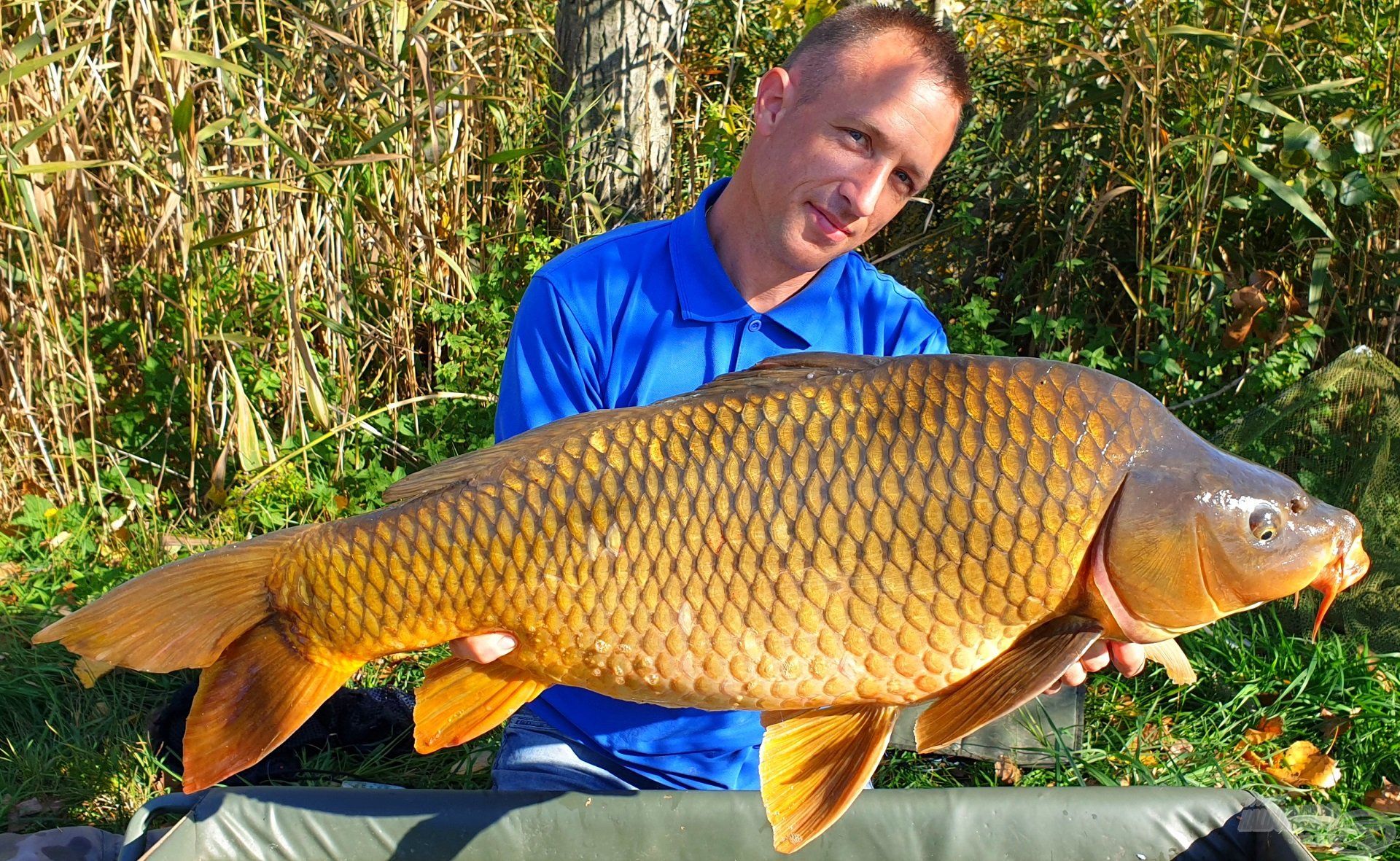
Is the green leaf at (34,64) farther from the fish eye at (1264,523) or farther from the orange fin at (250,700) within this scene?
the fish eye at (1264,523)

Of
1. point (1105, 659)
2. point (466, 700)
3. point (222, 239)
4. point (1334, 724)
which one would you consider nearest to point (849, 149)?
point (1105, 659)

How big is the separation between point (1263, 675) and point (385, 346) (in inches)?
88.8

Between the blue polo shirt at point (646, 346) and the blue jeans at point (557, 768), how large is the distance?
0.01m

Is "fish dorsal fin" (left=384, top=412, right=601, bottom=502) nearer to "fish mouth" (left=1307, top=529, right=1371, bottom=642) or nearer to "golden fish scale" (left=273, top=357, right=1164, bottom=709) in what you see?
"golden fish scale" (left=273, top=357, right=1164, bottom=709)

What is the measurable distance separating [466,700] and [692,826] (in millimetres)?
415

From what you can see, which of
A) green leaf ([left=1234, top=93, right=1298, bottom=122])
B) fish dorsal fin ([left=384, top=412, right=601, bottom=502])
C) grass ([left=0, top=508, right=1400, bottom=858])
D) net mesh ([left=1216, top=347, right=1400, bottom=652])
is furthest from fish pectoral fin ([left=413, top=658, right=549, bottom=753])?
green leaf ([left=1234, top=93, right=1298, bottom=122])

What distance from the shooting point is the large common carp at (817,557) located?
1.22 meters

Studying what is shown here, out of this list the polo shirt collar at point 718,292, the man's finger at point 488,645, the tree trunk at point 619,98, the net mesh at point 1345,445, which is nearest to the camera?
the man's finger at point 488,645

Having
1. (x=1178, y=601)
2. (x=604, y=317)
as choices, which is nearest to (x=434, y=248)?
(x=604, y=317)

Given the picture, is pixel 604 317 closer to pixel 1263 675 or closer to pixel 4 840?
pixel 4 840

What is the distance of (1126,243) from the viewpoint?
127 inches

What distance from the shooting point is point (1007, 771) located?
223cm

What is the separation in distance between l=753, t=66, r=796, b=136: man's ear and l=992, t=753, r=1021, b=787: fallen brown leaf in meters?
1.23

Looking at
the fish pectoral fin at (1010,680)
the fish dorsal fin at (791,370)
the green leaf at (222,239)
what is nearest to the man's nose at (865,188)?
the fish dorsal fin at (791,370)
